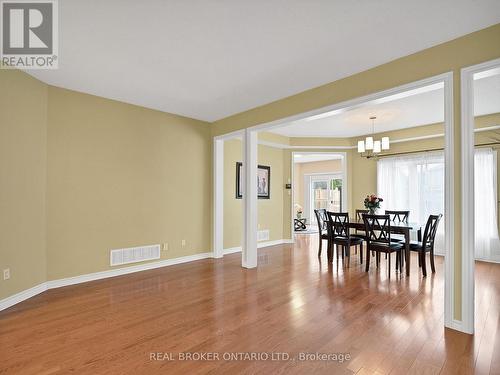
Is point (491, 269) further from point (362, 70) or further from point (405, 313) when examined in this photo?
point (362, 70)

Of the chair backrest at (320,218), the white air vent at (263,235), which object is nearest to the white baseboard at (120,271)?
the white air vent at (263,235)

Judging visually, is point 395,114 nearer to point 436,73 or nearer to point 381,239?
point 381,239

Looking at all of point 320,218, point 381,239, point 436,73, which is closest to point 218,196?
point 320,218

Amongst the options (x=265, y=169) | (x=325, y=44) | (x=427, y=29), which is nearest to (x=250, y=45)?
(x=325, y=44)

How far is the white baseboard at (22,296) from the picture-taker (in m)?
3.07

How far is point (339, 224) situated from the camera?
5.00 m

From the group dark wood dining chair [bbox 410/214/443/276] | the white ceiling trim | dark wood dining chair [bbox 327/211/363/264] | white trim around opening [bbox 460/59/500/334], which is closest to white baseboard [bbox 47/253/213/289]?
dark wood dining chair [bbox 327/211/363/264]

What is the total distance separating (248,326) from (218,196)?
3.28 meters

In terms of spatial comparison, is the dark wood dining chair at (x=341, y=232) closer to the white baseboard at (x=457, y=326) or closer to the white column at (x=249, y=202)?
the white column at (x=249, y=202)

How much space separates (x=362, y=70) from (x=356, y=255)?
3.95m

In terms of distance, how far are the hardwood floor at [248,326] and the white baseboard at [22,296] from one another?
0.31ft

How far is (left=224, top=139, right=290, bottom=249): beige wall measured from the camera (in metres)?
6.16

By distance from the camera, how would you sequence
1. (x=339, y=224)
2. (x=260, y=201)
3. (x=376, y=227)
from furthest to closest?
1. (x=260, y=201)
2. (x=339, y=224)
3. (x=376, y=227)

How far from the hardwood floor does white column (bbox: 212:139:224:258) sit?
1.43 metres
